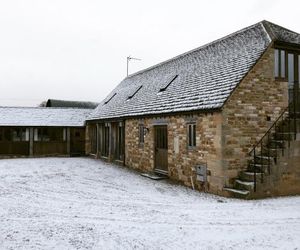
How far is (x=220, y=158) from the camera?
1154 centimetres

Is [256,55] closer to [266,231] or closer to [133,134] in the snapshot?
[266,231]

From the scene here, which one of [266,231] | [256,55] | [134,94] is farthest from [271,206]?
[134,94]

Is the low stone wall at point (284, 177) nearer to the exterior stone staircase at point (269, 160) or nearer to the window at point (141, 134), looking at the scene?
the exterior stone staircase at point (269, 160)

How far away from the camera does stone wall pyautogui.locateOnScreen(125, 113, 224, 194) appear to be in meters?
11.8

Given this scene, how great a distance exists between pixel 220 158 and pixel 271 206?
2.31 metres

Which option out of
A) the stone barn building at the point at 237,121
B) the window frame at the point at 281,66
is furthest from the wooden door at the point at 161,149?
the window frame at the point at 281,66

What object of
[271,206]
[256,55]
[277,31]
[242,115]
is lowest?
[271,206]

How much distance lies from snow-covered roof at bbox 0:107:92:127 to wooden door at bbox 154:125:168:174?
12243 millimetres

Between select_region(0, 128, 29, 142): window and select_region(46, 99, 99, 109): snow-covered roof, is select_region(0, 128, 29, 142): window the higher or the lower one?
the lower one

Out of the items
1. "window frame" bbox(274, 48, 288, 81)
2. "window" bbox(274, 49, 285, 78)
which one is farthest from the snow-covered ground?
"window" bbox(274, 49, 285, 78)

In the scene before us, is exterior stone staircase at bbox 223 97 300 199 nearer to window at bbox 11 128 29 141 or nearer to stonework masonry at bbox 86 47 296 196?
stonework masonry at bbox 86 47 296 196

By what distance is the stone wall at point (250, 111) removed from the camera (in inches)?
460

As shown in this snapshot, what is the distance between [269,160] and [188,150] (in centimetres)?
319

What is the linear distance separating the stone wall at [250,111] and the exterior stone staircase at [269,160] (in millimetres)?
265
